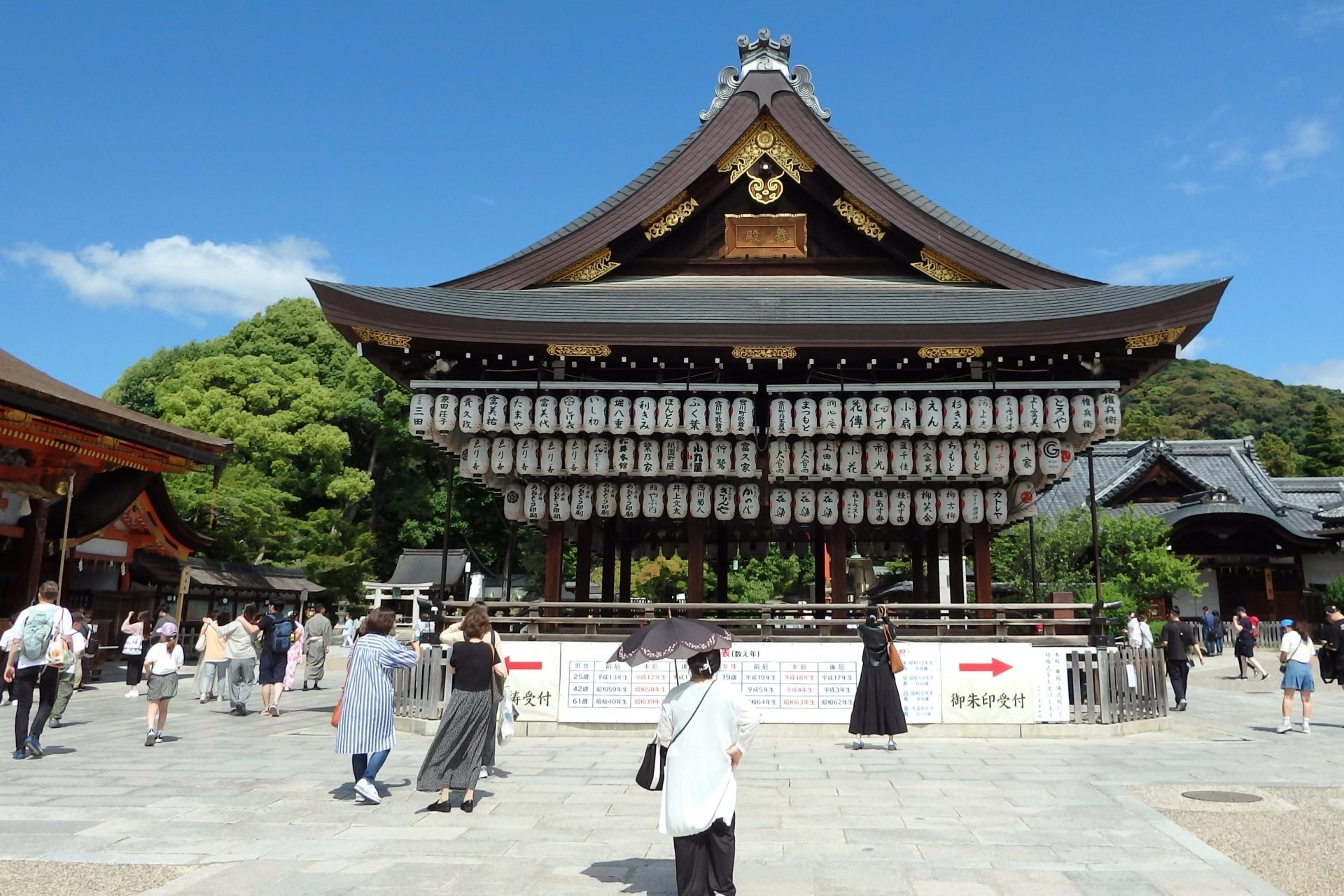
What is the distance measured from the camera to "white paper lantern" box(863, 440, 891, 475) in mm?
14414

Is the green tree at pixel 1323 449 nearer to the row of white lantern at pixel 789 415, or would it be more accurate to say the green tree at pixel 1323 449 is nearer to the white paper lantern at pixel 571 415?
the row of white lantern at pixel 789 415

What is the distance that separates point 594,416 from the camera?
14086 millimetres

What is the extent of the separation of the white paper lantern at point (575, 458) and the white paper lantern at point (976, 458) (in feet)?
20.0

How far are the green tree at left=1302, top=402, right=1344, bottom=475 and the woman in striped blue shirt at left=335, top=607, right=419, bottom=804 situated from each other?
70291 millimetres

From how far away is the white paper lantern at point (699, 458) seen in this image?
14.5m

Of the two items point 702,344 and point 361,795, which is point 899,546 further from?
point 361,795

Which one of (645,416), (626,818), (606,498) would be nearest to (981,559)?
(645,416)

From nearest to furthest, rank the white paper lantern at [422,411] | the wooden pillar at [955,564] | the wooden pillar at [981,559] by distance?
1. the white paper lantern at [422,411]
2. the wooden pillar at [981,559]
3. the wooden pillar at [955,564]

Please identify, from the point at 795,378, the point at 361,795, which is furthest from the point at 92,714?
the point at 795,378

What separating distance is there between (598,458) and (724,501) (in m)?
2.22

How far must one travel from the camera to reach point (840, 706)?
12969 millimetres

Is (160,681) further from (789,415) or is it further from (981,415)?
(981,415)

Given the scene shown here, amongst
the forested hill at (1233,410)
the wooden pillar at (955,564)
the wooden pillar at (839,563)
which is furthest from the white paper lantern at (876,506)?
the forested hill at (1233,410)

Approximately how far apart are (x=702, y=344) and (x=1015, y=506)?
21.6ft
